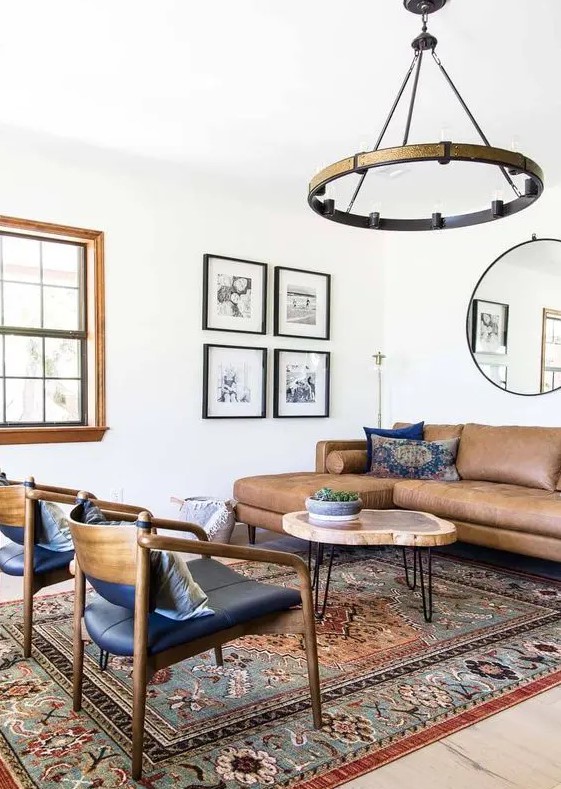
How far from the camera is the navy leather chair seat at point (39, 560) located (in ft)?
8.42

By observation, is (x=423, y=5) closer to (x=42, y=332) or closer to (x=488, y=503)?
(x=488, y=503)

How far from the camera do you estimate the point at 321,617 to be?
10.1 feet

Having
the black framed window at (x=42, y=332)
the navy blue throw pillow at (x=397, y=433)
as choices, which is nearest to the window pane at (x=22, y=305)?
the black framed window at (x=42, y=332)

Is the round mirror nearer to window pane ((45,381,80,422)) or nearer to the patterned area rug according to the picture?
the patterned area rug

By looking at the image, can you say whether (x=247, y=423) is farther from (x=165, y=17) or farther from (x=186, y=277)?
(x=165, y=17)

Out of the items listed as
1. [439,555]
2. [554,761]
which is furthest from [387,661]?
[439,555]

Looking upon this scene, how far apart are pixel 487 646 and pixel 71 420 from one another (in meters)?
3.00

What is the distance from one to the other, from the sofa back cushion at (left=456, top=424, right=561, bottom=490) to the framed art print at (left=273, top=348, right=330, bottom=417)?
50.8 inches

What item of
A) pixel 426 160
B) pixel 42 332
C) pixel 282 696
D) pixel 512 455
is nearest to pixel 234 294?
pixel 42 332

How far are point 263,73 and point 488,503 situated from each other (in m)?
2.63

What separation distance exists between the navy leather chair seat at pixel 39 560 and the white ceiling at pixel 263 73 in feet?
6.95

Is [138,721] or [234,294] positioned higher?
[234,294]

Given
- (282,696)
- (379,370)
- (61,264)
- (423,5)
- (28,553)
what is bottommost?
(282,696)

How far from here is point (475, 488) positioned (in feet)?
13.5
